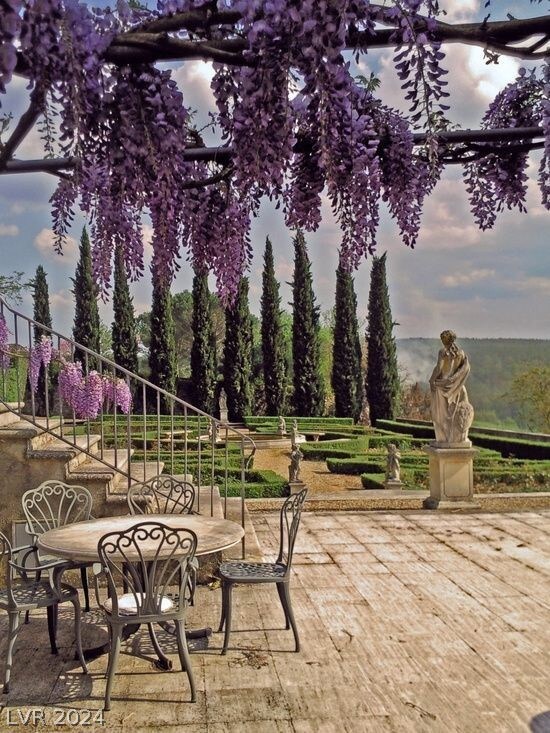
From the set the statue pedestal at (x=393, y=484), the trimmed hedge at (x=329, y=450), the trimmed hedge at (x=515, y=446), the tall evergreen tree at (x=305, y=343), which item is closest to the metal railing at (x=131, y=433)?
the trimmed hedge at (x=329, y=450)

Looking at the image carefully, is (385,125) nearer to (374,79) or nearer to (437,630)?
(374,79)

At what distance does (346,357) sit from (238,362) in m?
3.83

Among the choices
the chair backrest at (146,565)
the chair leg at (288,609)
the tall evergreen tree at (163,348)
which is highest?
the tall evergreen tree at (163,348)

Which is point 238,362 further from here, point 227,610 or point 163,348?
point 227,610

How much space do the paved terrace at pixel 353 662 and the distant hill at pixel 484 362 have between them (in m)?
25.7

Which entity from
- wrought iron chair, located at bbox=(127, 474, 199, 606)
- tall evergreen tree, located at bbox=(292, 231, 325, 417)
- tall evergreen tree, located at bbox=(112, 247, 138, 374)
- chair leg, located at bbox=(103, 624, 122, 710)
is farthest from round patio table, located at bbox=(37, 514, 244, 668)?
tall evergreen tree, located at bbox=(112, 247, 138, 374)

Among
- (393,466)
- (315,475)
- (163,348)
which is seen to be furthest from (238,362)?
(393,466)

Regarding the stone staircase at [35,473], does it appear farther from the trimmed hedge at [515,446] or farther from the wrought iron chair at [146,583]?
the trimmed hedge at [515,446]

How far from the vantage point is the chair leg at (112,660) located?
3.25 metres

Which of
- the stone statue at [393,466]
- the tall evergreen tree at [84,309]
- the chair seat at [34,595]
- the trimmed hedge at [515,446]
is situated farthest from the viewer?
the tall evergreen tree at [84,309]

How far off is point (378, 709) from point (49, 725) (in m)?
1.45

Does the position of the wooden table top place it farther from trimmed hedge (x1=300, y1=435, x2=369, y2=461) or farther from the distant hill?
the distant hill

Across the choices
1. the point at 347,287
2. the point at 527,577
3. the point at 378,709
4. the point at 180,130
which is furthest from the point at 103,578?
the point at 347,287

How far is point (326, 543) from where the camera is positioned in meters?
6.68
